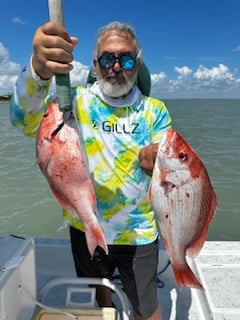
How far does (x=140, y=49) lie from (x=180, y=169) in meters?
0.84

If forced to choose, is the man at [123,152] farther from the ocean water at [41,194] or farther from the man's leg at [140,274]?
the ocean water at [41,194]

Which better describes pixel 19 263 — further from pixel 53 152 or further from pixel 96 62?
pixel 96 62

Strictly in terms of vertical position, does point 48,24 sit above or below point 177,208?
above

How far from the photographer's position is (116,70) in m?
1.80

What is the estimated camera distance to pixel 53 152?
134cm

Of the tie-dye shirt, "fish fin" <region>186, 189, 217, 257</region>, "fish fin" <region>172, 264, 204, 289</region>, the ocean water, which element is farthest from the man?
the ocean water

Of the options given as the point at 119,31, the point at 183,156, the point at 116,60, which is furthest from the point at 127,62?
the point at 183,156

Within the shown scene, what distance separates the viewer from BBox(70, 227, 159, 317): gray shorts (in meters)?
2.04

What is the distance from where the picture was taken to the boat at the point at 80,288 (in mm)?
1870

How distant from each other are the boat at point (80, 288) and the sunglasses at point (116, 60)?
102 centimetres

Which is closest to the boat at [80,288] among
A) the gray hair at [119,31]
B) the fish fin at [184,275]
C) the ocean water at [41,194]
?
the fish fin at [184,275]

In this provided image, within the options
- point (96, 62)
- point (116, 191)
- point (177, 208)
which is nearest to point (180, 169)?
point (177, 208)

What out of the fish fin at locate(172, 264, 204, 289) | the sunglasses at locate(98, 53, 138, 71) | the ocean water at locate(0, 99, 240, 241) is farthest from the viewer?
the ocean water at locate(0, 99, 240, 241)

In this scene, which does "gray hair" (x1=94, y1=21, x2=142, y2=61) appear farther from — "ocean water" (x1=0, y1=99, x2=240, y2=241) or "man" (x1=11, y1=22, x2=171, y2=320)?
"ocean water" (x1=0, y1=99, x2=240, y2=241)
